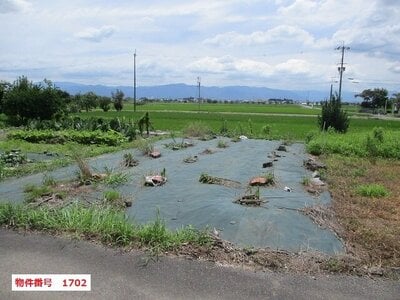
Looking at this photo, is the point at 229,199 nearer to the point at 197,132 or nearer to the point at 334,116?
the point at 197,132

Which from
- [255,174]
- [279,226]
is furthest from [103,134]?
[279,226]

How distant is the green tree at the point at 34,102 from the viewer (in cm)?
2305

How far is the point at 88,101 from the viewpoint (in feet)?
202

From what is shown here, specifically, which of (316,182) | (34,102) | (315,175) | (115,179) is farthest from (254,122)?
(115,179)

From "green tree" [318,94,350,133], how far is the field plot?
9.58 metres

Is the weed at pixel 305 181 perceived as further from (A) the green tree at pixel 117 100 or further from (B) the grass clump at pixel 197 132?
(A) the green tree at pixel 117 100

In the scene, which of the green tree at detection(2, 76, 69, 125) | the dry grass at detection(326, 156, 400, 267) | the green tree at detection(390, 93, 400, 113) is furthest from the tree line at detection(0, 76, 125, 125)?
the green tree at detection(390, 93, 400, 113)

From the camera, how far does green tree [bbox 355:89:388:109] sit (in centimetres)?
8212

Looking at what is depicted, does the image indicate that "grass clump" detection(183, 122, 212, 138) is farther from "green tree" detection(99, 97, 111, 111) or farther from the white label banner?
"green tree" detection(99, 97, 111, 111)

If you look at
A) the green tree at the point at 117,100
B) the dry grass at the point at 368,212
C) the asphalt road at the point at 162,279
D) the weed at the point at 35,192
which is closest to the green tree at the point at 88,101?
the green tree at the point at 117,100

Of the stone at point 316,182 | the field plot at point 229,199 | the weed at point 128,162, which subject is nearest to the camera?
the field plot at point 229,199

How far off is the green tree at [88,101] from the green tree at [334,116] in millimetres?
45772

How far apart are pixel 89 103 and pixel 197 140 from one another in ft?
159

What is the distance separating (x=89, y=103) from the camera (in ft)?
205
